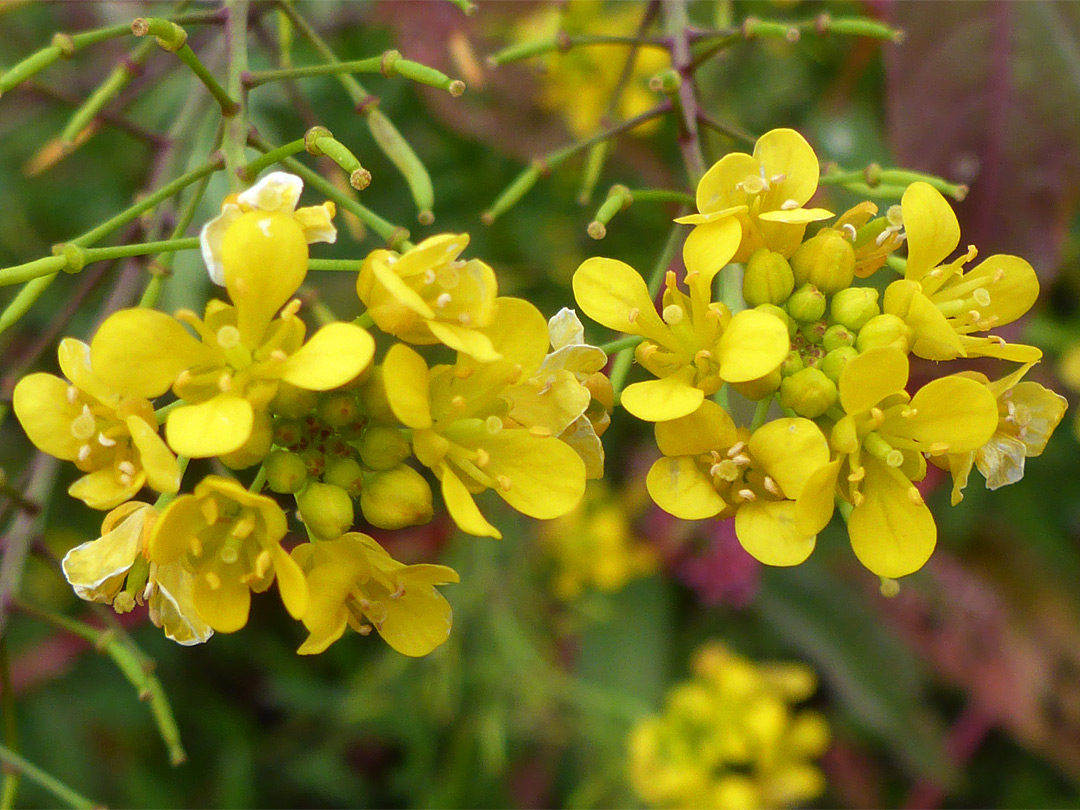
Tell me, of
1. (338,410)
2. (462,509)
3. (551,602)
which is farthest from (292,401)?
(551,602)

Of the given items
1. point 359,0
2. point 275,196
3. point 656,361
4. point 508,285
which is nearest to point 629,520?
point 508,285

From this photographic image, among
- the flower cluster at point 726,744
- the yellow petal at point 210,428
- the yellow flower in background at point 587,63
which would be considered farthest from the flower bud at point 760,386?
the flower cluster at point 726,744

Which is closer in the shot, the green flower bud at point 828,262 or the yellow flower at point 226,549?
the yellow flower at point 226,549

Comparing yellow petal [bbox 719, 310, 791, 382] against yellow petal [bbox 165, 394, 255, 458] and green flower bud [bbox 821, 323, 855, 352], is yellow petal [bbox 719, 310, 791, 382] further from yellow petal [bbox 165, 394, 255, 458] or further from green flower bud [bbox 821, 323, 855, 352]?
yellow petal [bbox 165, 394, 255, 458]

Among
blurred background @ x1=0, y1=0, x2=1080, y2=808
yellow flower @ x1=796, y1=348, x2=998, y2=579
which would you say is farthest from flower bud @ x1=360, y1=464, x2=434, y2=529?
blurred background @ x1=0, y1=0, x2=1080, y2=808

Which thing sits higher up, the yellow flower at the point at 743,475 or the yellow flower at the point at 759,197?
the yellow flower at the point at 759,197

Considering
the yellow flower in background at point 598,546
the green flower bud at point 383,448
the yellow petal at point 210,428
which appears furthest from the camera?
the yellow flower in background at point 598,546

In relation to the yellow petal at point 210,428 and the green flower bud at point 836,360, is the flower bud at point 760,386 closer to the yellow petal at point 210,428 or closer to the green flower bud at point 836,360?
the green flower bud at point 836,360
